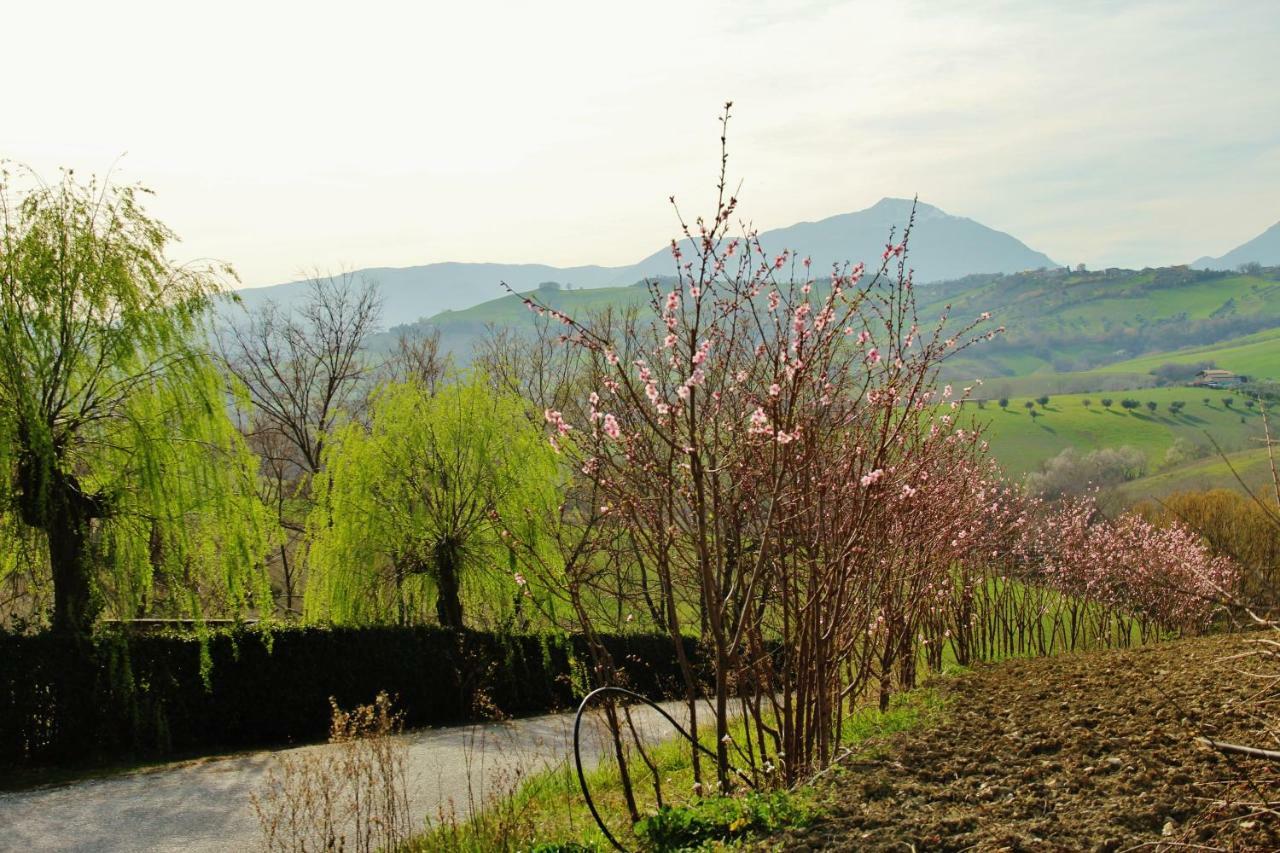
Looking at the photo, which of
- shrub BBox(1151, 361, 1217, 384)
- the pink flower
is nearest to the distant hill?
shrub BBox(1151, 361, 1217, 384)

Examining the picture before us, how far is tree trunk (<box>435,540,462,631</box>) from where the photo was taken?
51.9 ft

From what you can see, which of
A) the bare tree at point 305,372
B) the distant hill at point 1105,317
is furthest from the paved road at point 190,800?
the distant hill at point 1105,317

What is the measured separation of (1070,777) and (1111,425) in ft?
301

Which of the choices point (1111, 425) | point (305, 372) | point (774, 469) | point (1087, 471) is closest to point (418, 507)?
point (774, 469)

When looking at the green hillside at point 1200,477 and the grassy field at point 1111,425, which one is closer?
the green hillside at point 1200,477

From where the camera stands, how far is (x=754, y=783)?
17.9 ft

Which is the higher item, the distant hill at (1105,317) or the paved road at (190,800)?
the distant hill at (1105,317)

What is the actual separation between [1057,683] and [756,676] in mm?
2504

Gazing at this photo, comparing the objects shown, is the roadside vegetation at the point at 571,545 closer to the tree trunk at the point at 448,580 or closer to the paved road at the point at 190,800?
the tree trunk at the point at 448,580

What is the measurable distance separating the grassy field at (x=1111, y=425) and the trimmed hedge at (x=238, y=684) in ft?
221

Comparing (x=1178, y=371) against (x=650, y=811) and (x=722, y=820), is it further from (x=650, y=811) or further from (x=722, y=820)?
(x=722, y=820)

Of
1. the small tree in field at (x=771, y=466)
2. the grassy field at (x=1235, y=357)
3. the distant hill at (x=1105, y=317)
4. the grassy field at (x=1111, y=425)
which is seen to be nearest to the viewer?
the small tree in field at (x=771, y=466)

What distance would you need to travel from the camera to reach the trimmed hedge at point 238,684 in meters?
10.6

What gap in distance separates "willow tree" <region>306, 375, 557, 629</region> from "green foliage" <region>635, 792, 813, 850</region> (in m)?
10.6
